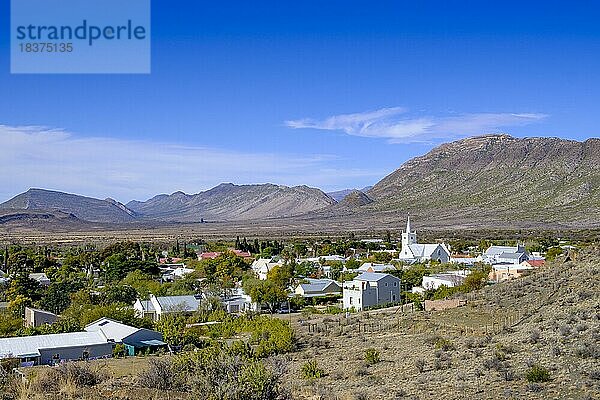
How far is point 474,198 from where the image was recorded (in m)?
174

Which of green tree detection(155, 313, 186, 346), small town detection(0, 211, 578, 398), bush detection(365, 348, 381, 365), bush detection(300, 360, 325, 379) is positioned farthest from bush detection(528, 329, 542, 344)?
green tree detection(155, 313, 186, 346)

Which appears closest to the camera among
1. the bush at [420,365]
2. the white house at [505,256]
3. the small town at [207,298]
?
the bush at [420,365]

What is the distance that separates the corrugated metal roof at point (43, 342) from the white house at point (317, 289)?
2082 cm

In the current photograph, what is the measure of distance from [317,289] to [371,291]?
754cm

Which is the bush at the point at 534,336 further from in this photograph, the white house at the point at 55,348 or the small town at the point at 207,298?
the white house at the point at 55,348

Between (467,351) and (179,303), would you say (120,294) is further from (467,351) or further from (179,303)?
(467,351)

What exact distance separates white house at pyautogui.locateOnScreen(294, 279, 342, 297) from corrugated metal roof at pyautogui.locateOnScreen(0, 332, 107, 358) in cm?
2082

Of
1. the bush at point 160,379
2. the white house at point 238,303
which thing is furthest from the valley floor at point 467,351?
the white house at point 238,303

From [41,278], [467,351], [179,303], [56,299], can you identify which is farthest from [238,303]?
[467,351]

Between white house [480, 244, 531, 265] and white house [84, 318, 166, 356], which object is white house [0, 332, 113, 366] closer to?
white house [84, 318, 166, 356]

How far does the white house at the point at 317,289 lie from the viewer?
50.3 meters

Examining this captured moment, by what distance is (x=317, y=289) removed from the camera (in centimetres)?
5119

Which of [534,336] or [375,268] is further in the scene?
[375,268]

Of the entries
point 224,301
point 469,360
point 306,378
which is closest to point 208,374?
point 306,378
